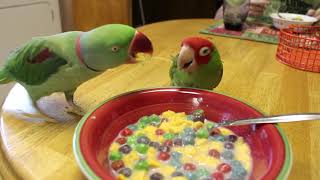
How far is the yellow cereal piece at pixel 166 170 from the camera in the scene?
1.39ft

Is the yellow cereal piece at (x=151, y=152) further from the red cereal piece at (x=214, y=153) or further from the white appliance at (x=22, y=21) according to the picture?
the white appliance at (x=22, y=21)

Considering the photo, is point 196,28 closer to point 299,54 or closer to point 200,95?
point 299,54

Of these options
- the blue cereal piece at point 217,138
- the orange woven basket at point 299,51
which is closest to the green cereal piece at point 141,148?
the blue cereal piece at point 217,138

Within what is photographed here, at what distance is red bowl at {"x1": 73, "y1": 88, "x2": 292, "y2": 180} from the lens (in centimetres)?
38

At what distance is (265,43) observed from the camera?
1102 mm

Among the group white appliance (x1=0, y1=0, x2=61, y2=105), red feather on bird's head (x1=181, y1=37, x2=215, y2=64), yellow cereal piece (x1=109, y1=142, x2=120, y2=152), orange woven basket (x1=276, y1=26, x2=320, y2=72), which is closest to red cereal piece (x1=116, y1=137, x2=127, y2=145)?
yellow cereal piece (x1=109, y1=142, x2=120, y2=152)

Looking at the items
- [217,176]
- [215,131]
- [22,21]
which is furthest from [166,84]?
[22,21]

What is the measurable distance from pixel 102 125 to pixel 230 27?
88 centimetres

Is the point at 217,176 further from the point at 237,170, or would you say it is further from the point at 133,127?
the point at 133,127

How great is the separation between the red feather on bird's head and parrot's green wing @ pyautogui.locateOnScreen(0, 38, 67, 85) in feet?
0.73

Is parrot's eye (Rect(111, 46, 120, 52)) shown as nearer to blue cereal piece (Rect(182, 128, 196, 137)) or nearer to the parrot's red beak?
the parrot's red beak

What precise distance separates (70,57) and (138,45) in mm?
119

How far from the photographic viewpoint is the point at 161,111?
558 millimetres

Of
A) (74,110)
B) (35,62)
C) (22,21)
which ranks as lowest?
(22,21)
